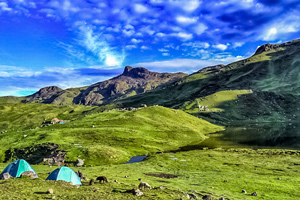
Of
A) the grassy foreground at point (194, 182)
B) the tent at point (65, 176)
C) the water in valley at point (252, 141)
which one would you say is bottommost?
the water in valley at point (252, 141)

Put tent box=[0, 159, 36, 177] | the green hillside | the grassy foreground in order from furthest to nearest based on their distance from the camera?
1. the green hillside
2. tent box=[0, 159, 36, 177]
3. the grassy foreground

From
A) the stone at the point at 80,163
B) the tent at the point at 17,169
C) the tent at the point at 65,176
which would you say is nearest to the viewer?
the tent at the point at 65,176

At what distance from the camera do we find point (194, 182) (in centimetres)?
4134

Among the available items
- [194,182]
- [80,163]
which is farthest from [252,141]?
[80,163]

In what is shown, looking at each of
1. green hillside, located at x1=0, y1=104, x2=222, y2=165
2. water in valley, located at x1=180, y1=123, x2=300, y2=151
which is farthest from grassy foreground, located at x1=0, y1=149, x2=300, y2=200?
water in valley, located at x1=180, y1=123, x2=300, y2=151

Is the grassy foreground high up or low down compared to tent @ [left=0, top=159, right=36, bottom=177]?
down

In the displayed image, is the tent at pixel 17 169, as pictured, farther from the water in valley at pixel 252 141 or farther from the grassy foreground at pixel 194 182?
the water in valley at pixel 252 141

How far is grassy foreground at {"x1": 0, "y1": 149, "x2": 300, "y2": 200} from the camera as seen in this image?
2400 cm

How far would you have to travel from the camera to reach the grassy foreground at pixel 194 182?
2400 cm

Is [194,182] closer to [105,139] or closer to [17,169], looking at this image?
[17,169]

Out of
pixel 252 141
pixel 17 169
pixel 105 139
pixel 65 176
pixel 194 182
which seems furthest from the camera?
pixel 252 141

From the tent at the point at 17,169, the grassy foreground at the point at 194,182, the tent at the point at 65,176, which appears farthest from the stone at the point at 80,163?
the tent at the point at 65,176

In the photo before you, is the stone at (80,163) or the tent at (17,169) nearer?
the tent at (17,169)

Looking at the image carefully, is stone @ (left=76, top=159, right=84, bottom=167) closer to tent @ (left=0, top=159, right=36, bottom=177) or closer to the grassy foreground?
the grassy foreground
